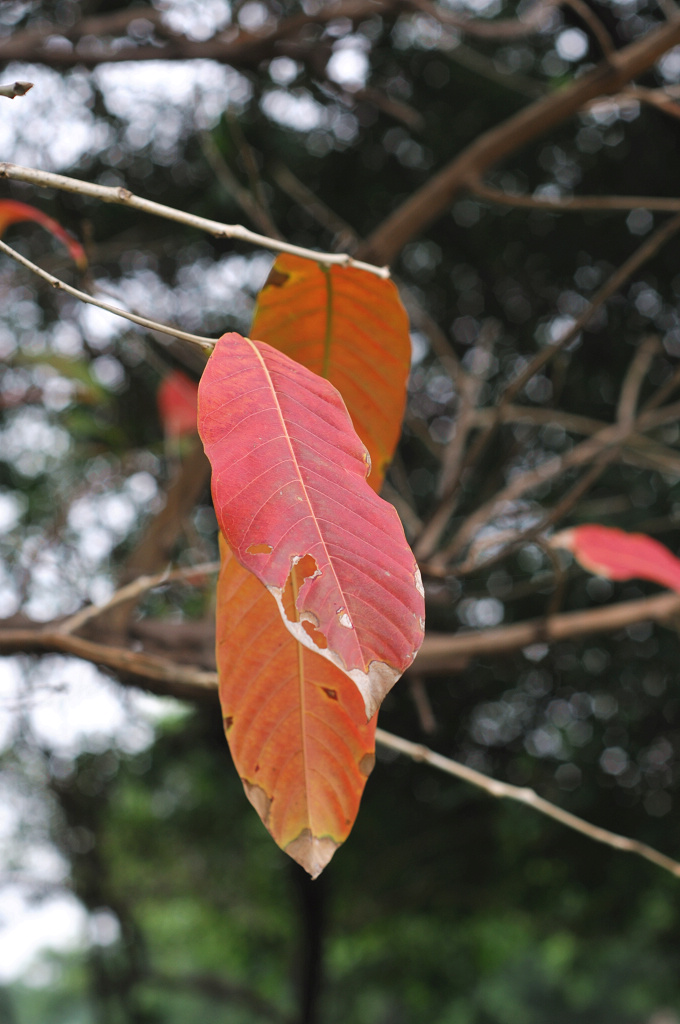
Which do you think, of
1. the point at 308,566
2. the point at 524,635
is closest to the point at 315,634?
the point at 308,566

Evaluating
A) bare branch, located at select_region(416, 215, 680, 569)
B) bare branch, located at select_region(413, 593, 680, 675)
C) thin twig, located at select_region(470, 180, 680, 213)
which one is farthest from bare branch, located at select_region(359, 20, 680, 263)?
bare branch, located at select_region(413, 593, 680, 675)

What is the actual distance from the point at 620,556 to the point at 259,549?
58 cm

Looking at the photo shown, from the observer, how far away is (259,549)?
0.26m

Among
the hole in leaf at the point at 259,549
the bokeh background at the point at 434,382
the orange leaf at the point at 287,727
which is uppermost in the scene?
the hole in leaf at the point at 259,549

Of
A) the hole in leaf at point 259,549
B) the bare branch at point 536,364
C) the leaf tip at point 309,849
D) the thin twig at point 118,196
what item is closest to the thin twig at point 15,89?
the thin twig at point 118,196

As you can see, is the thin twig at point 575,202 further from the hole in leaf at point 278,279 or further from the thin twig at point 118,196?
the thin twig at point 118,196

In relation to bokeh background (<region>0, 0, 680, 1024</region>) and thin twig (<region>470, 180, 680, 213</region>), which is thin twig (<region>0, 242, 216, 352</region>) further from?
bokeh background (<region>0, 0, 680, 1024</region>)

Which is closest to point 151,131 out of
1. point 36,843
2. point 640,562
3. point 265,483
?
point 640,562

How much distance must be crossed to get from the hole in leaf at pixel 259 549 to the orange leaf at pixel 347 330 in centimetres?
25

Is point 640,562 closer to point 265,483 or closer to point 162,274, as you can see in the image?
point 265,483

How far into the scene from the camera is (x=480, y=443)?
76 centimetres

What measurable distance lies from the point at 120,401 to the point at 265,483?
210 centimetres

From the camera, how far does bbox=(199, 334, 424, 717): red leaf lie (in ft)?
0.84

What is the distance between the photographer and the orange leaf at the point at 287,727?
35 centimetres
